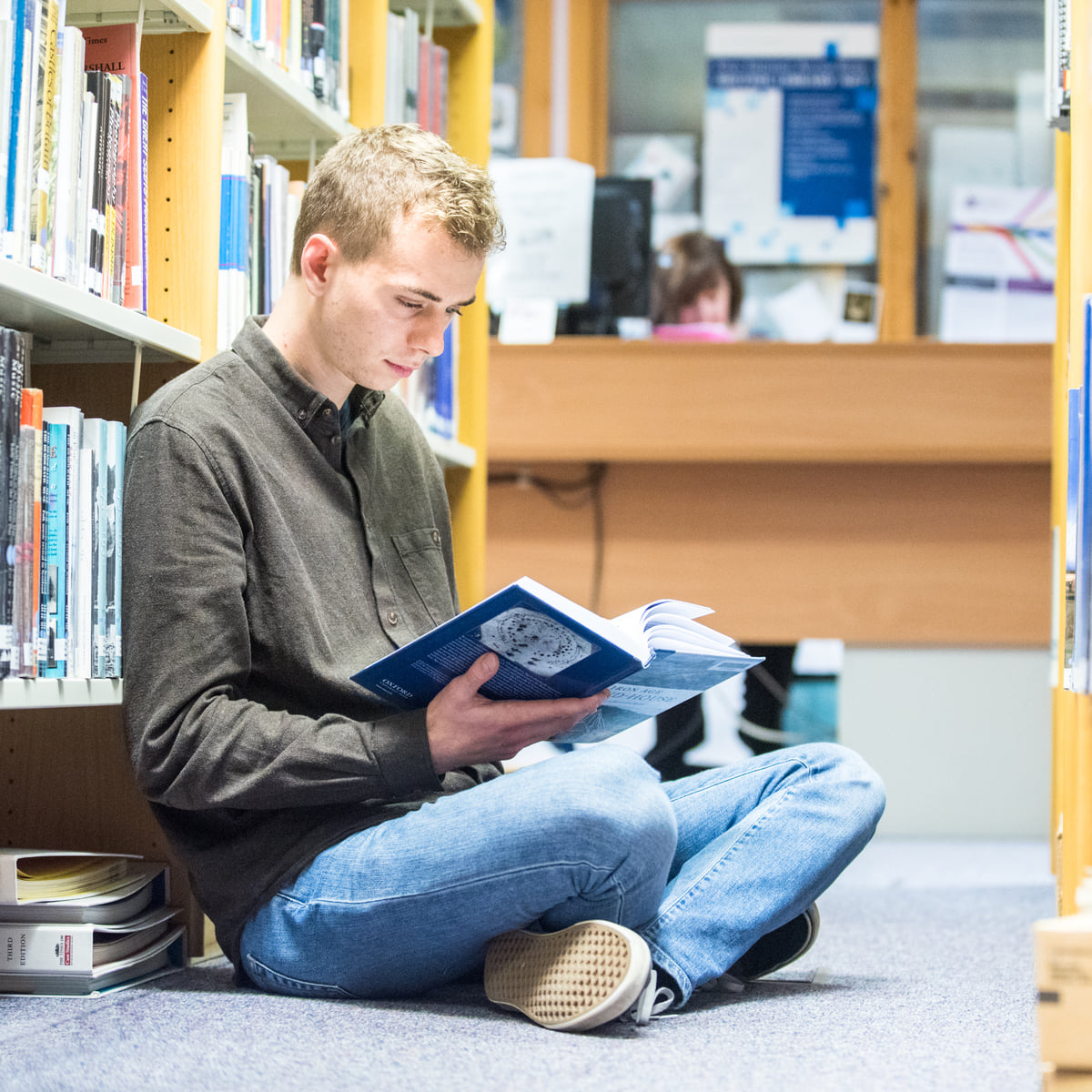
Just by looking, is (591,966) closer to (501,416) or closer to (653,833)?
(653,833)

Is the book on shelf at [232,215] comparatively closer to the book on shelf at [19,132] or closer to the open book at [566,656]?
the book on shelf at [19,132]

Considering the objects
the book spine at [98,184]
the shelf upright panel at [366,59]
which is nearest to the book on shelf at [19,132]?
the book spine at [98,184]

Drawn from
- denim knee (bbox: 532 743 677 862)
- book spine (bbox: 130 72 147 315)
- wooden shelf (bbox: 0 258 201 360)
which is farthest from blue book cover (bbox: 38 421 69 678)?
denim knee (bbox: 532 743 677 862)

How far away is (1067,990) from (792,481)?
2378 millimetres

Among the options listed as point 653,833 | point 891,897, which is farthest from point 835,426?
point 653,833

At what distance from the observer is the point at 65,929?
134 cm

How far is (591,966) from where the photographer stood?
119 centimetres

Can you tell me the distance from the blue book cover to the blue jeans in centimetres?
30

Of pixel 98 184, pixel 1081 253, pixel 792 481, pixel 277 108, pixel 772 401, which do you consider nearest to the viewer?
pixel 1081 253

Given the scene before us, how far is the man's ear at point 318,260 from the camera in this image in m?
1.34

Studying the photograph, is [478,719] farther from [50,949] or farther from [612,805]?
[50,949]

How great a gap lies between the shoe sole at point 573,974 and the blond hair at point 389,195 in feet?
2.13

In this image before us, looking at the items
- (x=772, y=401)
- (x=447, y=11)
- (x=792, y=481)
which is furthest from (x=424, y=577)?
(x=792, y=481)

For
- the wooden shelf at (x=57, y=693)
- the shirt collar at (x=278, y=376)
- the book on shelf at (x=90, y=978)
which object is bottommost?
the book on shelf at (x=90, y=978)
